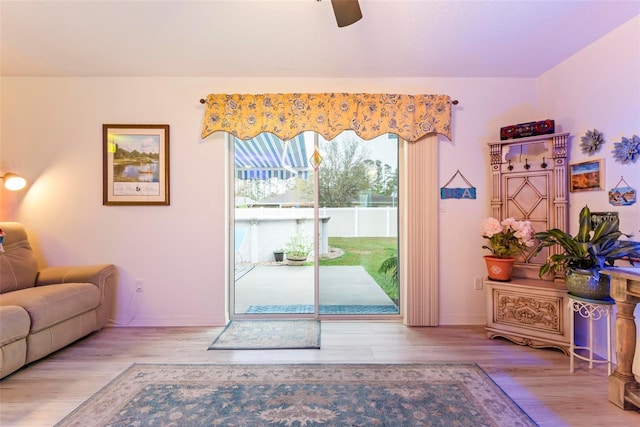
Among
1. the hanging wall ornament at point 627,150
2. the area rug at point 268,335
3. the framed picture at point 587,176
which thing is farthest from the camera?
the area rug at point 268,335

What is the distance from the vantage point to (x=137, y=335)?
8.89 feet

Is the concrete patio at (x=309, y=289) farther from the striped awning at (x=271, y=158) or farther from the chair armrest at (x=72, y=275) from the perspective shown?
the chair armrest at (x=72, y=275)

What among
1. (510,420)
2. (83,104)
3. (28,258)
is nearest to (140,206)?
(28,258)

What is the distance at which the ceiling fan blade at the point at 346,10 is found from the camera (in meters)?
1.52

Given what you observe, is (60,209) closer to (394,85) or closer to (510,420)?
(394,85)

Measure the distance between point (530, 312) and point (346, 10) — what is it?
265 cm

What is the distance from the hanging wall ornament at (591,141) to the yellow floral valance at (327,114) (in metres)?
1.06

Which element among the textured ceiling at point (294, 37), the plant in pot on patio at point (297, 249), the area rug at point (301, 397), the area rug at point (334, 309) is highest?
the textured ceiling at point (294, 37)

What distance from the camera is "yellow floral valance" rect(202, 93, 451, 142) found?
112 inches

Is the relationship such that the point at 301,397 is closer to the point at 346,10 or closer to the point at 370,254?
the point at 370,254

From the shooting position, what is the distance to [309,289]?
338cm

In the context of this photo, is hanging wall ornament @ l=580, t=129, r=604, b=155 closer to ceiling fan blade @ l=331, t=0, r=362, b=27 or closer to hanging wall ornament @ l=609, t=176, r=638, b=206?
hanging wall ornament @ l=609, t=176, r=638, b=206

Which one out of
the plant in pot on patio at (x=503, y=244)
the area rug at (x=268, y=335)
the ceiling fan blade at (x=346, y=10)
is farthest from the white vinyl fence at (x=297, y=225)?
the ceiling fan blade at (x=346, y=10)

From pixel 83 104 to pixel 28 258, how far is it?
1546mm
